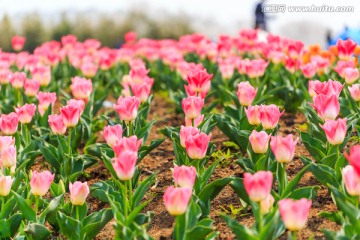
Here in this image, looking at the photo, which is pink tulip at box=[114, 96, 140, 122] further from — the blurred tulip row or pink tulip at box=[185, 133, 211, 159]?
pink tulip at box=[185, 133, 211, 159]

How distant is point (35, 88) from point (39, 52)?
3.13 m

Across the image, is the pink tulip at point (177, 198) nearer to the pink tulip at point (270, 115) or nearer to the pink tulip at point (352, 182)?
the pink tulip at point (352, 182)

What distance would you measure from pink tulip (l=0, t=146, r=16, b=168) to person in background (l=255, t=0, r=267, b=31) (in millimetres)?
12084

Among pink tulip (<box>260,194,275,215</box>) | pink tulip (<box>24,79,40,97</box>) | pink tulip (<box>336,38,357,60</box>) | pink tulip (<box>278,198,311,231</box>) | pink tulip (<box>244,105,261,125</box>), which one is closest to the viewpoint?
pink tulip (<box>278,198,311,231</box>)

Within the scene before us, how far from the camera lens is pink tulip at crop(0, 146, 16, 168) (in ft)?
12.9

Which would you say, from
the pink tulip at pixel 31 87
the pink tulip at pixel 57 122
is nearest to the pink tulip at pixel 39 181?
the pink tulip at pixel 57 122

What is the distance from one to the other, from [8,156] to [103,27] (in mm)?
17420

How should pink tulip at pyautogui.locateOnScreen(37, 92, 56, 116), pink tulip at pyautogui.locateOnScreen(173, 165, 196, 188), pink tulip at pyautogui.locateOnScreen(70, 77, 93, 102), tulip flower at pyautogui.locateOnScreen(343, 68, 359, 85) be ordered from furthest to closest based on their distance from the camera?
pink tulip at pyautogui.locateOnScreen(70, 77, 93, 102) → pink tulip at pyautogui.locateOnScreen(37, 92, 56, 116) → tulip flower at pyautogui.locateOnScreen(343, 68, 359, 85) → pink tulip at pyautogui.locateOnScreen(173, 165, 196, 188)

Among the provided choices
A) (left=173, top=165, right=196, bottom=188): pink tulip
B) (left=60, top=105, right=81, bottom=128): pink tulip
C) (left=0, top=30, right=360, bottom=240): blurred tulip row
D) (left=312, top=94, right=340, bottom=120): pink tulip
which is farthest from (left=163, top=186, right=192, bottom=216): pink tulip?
(left=60, top=105, right=81, bottom=128): pink tulip

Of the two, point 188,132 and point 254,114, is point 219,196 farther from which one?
point 188,132

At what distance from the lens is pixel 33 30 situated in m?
19.6

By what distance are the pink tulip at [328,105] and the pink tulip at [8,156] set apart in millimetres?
1787

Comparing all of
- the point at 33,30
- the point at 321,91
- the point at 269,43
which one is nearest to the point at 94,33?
the point at 33,30

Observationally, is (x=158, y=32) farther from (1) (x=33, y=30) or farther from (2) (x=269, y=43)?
(2) (x=269, y=43)
